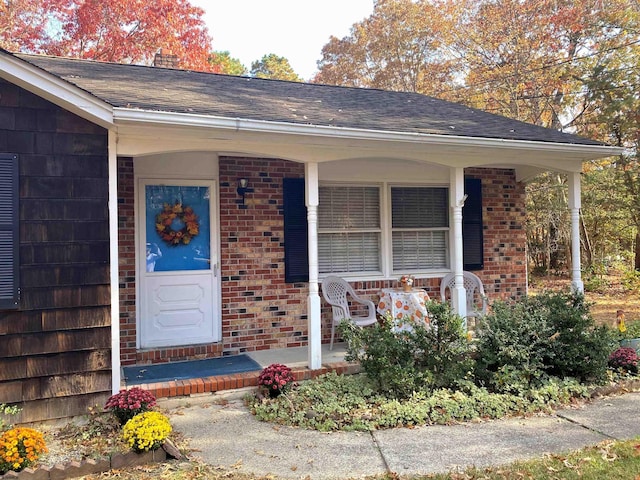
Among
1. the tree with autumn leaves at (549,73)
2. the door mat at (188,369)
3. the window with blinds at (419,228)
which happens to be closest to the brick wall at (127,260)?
the door mat at (188,369)

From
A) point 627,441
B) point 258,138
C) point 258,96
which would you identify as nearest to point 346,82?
point 258,96

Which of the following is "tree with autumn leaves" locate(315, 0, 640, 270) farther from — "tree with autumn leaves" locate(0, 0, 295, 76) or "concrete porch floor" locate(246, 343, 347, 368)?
"concrete porch floor" locate(246, 343, 347, 368)

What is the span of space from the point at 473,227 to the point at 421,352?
3073 millimetres

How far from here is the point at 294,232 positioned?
641 cm

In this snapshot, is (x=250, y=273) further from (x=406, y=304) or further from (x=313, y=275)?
(x=406, y=304)

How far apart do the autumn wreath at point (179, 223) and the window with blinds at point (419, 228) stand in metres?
2.71

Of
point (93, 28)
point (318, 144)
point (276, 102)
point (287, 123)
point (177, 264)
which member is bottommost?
point (177, 264)

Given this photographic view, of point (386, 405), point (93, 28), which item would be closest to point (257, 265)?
point (386, 405)

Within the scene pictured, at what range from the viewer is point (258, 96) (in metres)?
6.11

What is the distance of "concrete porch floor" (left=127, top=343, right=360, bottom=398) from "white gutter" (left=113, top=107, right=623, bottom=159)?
2.32 metres

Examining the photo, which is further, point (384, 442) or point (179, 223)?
point (179, 223)

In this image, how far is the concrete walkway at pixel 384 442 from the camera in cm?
344

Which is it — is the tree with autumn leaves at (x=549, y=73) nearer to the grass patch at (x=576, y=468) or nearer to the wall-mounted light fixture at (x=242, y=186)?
the wall-mounted light fixture at (x=242, y=186)

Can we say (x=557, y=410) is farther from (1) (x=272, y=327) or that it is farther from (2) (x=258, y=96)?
(2) (x=258, y=96)
